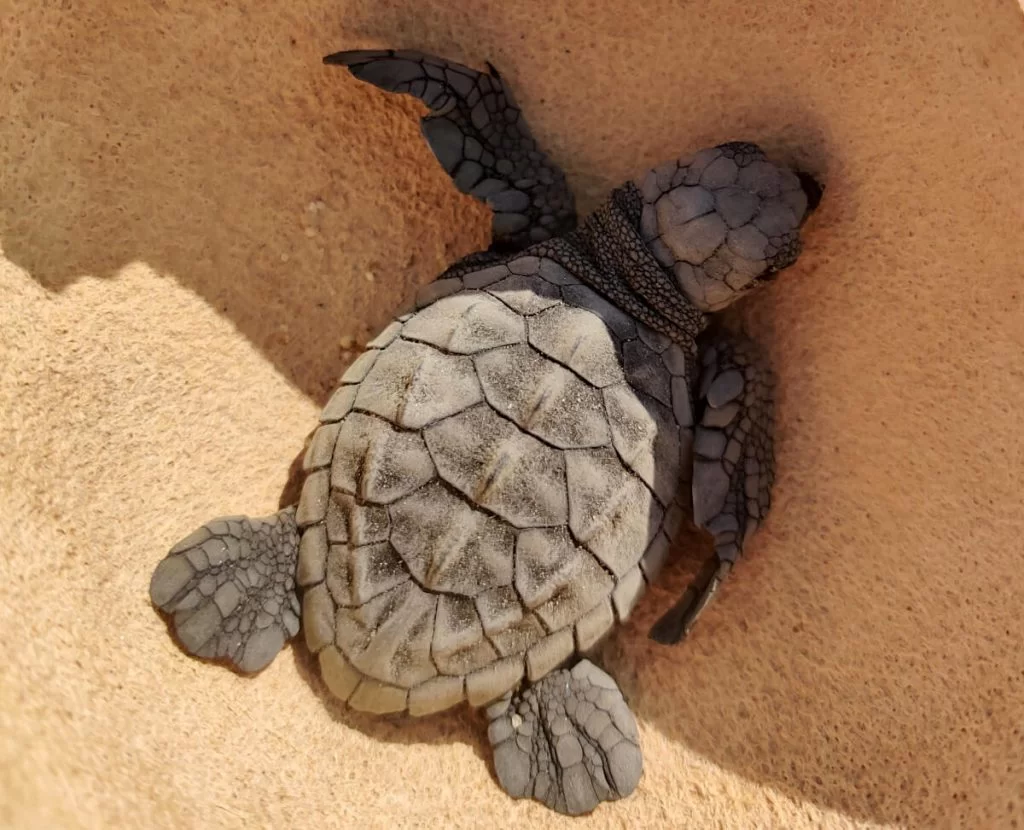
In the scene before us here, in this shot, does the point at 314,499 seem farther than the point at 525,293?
No

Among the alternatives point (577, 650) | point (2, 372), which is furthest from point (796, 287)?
point (2, 372)

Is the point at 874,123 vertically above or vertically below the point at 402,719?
above

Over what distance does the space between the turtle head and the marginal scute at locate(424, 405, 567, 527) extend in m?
0.66

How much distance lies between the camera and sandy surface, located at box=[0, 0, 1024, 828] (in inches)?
67.7

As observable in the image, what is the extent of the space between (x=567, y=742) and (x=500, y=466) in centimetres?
73

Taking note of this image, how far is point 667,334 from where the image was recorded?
2117 millimetres

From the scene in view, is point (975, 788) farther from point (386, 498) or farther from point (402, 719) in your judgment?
point (386, 498)

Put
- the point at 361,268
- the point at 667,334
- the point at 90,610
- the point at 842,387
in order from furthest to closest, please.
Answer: the point at 361,268 < the point at 667,334 < the point at 842,387 < the point at 90,610

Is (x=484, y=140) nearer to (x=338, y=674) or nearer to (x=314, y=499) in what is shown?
(x=314, y=499)

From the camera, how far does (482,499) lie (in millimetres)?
1817

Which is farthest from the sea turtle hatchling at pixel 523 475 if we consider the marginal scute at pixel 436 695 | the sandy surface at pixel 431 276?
the sandy surface at pixel 431 276

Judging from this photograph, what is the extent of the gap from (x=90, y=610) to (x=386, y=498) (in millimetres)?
698

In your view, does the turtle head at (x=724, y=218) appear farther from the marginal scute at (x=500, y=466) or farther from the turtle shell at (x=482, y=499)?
the marginal scute at (x=500, y=466)

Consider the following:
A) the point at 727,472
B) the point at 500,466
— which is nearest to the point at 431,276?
the point at 500,466
